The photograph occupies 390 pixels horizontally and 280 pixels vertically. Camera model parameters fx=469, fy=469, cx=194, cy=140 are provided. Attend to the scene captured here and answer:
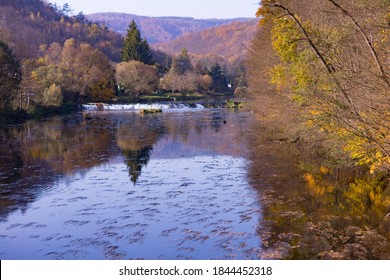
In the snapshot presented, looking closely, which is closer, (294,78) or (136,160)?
(294,78)

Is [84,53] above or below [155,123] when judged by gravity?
above

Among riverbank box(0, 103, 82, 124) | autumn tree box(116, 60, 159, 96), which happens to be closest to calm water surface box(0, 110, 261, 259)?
riverbank box(0, 103, 82, 124)

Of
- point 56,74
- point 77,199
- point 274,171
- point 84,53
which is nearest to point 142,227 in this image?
point 77,199

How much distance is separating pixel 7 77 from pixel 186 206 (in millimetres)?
32358

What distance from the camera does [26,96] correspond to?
1898 inches

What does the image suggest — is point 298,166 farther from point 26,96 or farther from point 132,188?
point 26,96

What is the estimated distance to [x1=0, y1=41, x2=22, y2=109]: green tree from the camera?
40.9 metres

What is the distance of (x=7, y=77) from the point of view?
41.3 meters

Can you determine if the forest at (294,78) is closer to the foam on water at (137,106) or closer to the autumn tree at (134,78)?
the autumn tree at (134,78)

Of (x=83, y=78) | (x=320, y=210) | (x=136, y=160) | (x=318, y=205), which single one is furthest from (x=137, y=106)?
(x=320, y=210)

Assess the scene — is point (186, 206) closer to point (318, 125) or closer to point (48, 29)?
point (318, 125)

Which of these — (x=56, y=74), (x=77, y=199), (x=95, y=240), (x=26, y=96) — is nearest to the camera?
(x=95, y=240)

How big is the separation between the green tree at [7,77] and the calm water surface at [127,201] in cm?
1449

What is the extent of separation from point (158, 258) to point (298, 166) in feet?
36.3
